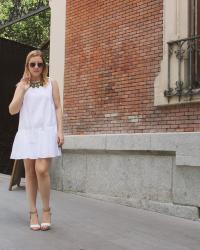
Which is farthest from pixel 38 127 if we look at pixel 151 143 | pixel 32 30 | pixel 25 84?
pixel 32 30

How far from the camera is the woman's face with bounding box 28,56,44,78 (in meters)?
5.23

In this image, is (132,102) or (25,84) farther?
(132,102)

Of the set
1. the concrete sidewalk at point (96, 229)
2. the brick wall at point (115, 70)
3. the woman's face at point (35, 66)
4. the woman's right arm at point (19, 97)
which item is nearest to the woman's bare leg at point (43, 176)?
the concrete sidewalk at point (96, 229)

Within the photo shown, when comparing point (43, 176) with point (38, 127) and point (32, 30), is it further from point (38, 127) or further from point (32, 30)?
point (32, 30)

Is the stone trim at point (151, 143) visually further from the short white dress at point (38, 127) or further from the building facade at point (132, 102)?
the short white dress at point (38, 127)

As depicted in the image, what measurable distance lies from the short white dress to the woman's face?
158 mm

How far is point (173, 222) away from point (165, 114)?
1.64 metres

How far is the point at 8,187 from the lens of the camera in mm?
9172

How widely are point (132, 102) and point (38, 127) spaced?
2.68 metres

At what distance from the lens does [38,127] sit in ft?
17.1

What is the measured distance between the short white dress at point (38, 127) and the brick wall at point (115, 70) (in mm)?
2215

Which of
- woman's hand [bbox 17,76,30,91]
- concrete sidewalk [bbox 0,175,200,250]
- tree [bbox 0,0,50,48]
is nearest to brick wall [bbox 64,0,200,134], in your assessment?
concrete sidewalk [bbox 0,175,200,250]

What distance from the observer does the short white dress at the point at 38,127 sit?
516 centimetres

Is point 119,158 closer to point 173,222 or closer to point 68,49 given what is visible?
point 173,222
